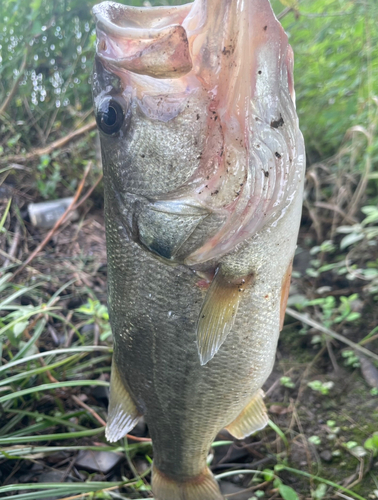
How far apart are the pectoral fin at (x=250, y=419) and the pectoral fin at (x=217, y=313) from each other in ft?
1.65

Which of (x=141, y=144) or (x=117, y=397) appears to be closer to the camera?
(x=141, y=144)

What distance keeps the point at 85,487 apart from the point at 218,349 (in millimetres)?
947

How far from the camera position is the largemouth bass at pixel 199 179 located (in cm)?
87

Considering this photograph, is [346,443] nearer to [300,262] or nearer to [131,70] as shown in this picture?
[300,262]

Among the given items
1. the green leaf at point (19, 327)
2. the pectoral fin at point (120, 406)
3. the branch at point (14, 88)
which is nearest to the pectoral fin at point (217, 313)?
the pectoral fin at point (120, 406)

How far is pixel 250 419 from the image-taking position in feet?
4.53

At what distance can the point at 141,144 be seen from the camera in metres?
0.94

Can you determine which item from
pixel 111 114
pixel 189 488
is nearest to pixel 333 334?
pixel 189 488

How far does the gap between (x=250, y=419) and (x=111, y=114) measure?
1.17 metres

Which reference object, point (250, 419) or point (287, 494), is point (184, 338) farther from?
point (287, 494)

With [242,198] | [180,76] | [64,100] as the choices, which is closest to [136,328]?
[242,198]

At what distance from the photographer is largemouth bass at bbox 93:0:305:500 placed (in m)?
0.87

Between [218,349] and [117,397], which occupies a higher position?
[218,349]

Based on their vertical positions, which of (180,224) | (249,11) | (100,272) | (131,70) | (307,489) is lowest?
(100,272)
